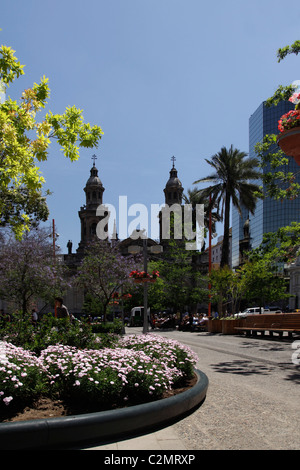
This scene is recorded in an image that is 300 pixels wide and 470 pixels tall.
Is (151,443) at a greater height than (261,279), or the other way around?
(261,279)

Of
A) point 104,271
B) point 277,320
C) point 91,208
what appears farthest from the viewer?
point 91,208

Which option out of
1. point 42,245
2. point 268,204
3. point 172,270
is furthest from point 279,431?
point 268,204

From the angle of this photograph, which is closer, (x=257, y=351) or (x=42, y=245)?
(x=257, y=351)

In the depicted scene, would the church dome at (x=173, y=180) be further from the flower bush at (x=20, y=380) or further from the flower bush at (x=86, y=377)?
the flower bush at (x=20, y=380)

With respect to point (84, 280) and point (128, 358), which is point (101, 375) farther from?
point (84, 280)

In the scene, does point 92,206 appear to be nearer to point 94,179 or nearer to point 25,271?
point 94,179

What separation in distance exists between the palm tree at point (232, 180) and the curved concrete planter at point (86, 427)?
880 inches

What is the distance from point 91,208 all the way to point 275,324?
5751 centimetres

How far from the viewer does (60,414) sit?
4.30 meters

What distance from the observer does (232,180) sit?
2714cm

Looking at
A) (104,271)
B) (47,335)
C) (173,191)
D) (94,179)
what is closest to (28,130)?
(47,335)

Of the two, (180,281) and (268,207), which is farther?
(268,207)

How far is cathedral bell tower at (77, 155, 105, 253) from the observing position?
71688 millimetres
